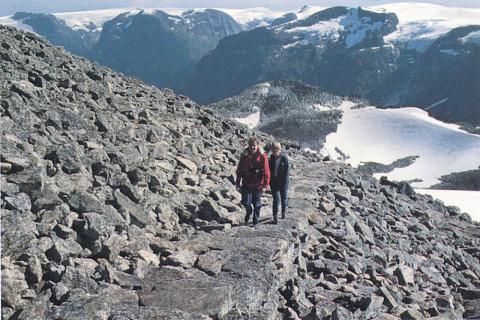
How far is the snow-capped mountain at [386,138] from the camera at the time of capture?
114 m

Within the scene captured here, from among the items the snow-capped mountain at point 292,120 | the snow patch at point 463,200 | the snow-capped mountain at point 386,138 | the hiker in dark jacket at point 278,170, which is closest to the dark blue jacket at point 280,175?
the hiker in dark jacket at point 278,170

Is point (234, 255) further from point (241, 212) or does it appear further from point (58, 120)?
point (58, 120)

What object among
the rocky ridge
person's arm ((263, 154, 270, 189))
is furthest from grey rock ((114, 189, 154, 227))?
person's arm ((263, 154, 270, 189))

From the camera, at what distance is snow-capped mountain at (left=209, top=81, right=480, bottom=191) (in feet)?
376

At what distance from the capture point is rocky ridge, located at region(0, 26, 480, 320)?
32.8 ft

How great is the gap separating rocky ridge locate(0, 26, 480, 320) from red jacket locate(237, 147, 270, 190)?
4.69ft

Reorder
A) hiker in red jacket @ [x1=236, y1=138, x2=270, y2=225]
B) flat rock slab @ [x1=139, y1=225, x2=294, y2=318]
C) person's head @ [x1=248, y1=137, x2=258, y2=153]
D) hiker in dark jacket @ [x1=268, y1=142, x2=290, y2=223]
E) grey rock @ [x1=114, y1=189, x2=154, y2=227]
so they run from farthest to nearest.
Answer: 1. hiker in dark jacket @ [x1=268, y1=142, x2=290, y2=223]
2. hiker in red jacket @ [x1=236, y1=138, x2=270, y2=225]
3. person's head @ [x1=248, y1=137, x2=258, y2=153]
4. grey rock @ [x1=114, y1=189, x2=154, y2=227]
5. flat rock slab @ [x1=139, y1=225, x2=294, y2=318]

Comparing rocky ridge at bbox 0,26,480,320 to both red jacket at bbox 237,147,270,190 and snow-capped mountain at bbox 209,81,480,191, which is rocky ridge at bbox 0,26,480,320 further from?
snow-capped mountain at bbox 209,81,480,191

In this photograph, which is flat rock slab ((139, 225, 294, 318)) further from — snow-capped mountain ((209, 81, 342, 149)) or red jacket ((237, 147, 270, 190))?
snow-capped mountain ((209, 81, 342, 149))

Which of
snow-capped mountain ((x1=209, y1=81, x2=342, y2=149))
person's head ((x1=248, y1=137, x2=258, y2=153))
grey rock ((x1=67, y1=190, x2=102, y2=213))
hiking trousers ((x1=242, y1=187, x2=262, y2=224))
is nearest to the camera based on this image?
grey rock ((x1=67, y1=190, x2=102, y2=213))

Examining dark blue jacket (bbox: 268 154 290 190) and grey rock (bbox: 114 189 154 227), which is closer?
grey rock (bbox: 114 189 154 227)

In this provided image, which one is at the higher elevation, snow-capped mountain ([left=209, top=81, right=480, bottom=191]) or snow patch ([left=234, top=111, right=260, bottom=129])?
snow-capped mountain ([left=209, top=81, right=480, bottom=191])

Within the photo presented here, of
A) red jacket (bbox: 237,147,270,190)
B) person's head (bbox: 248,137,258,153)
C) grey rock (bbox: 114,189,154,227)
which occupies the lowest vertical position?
grey rock (bbox: 114,189,154,227)

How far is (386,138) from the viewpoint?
145 metres
